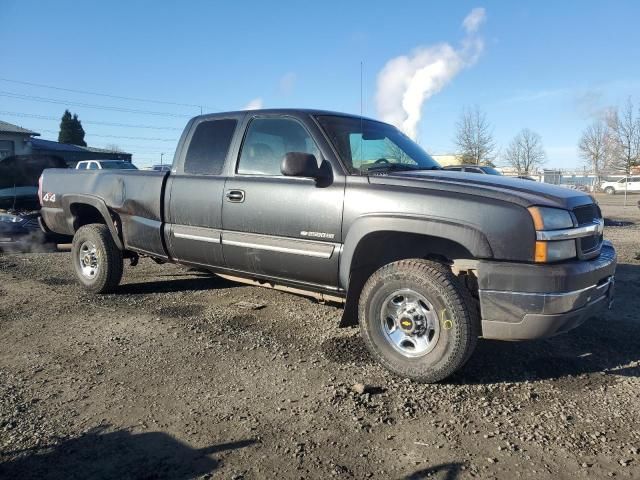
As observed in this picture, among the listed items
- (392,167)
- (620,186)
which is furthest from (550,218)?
(620,186)

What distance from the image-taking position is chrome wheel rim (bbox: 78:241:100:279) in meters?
5.99

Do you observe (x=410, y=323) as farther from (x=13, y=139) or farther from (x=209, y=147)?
(x=13, y=139)

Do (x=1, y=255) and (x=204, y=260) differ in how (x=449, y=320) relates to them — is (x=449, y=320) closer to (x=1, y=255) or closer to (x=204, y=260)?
(x=204, y=260)

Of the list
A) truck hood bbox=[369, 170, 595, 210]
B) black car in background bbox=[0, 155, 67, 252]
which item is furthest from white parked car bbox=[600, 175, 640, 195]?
truck hood bbox=[369, 170, 595, 210]

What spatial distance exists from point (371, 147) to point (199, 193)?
5.42 feet

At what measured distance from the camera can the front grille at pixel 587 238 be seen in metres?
3.44

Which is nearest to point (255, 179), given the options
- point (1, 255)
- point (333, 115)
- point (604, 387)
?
point (333, 115)

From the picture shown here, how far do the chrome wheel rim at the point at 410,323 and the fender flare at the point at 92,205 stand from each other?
342 cm

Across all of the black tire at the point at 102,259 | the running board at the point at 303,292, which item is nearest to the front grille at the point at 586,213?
the running board at the point at 303,292

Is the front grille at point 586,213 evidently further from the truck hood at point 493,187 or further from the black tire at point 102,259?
the black tire at point 102,259

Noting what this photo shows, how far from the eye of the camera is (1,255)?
8.59 meters

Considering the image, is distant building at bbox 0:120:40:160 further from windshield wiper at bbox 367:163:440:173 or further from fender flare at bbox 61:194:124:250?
windshield wiper at bbox 367:163:440:173

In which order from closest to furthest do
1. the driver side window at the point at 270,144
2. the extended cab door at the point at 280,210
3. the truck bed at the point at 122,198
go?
the extended cab door at the point at 280,210 < the driver side window at the point at 270,144 < the truck bed at the point at 122,198

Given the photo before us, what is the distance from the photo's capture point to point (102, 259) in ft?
18.9
